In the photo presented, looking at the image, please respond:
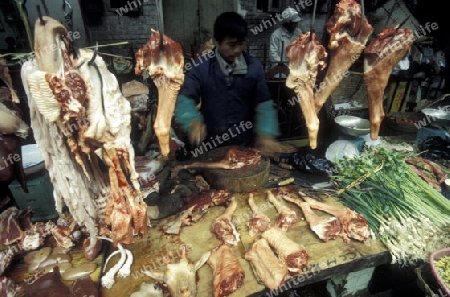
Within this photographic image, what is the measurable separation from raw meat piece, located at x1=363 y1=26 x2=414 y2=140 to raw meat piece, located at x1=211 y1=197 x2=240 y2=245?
1956 millimetres

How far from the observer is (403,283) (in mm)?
4141

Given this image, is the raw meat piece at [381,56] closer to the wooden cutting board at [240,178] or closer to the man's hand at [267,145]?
the man's hand at [267,145]

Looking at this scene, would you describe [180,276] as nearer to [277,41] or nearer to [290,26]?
[277,41]

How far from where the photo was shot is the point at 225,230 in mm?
2586

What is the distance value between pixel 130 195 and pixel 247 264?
3.87 feet

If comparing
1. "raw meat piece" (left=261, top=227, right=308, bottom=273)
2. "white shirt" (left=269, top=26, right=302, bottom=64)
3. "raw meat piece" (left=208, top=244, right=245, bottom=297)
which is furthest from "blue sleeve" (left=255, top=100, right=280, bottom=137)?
"white shirt" (left=269, top=26, right=302, bottom=64)

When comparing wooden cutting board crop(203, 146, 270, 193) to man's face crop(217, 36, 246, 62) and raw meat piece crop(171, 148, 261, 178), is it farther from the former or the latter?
man's face crop(217, 36, 246, 62)

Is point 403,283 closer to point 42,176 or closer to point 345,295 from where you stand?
point 345,295

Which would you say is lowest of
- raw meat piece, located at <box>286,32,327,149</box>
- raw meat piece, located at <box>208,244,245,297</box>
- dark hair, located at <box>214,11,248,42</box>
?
raw meat piece, located at <box>208,244,245,297</box>

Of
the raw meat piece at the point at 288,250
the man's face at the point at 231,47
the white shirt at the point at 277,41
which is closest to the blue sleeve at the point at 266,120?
the man's face at the point at 231,47

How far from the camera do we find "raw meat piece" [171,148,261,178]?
Answer: 3.31m

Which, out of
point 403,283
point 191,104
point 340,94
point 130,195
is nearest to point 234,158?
point 191,104

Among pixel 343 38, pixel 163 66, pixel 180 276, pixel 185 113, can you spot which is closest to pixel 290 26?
pixel 343 38

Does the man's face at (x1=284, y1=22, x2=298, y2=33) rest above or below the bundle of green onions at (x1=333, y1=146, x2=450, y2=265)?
above
